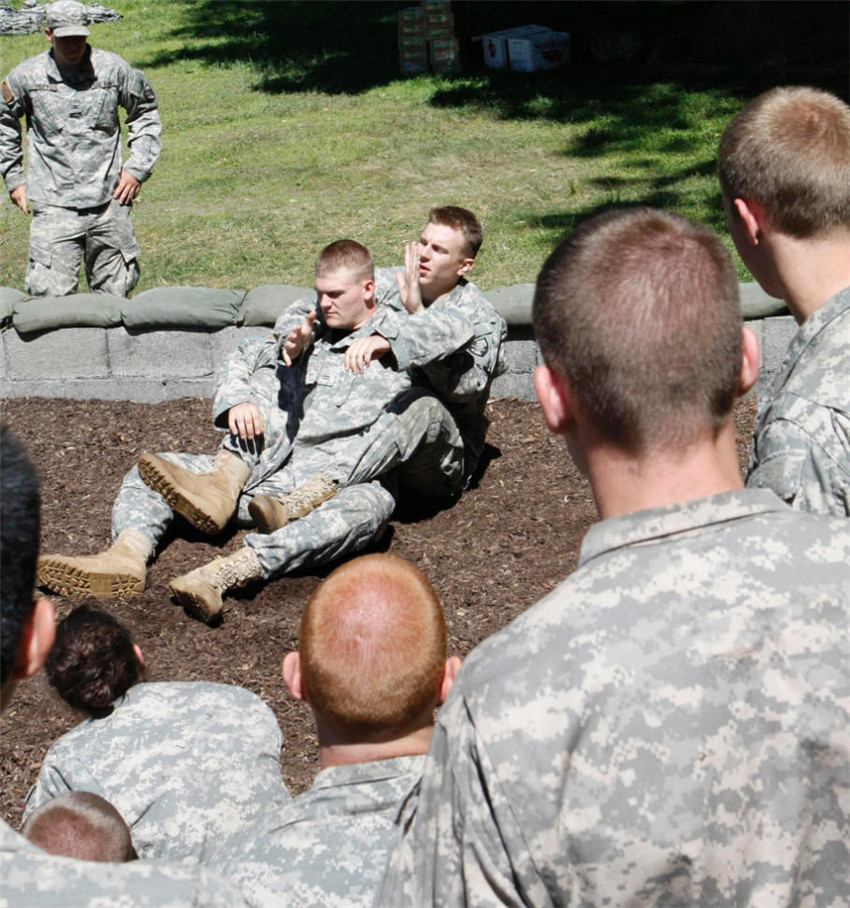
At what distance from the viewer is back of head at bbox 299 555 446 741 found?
2.32m

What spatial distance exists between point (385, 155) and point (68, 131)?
14.6 feet

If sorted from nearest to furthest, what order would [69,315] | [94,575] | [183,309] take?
[94,575] → [183,309] → [69,315]

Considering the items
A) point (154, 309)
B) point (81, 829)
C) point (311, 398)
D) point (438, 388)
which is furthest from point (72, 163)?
point (81, 829)

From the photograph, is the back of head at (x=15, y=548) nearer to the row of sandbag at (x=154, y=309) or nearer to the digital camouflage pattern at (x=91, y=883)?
the digital camouflage pattern at (x=91, y=883)

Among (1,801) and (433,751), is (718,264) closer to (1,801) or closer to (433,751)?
(433,751)

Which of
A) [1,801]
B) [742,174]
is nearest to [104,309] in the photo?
[1,801]

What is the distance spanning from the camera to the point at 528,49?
A: 1383cm

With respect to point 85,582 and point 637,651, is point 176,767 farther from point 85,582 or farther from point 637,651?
point 85,582

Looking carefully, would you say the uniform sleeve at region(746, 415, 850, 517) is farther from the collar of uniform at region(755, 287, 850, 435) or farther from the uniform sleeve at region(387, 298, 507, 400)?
the uniform sleeve at region(387, 298, 507, 400)

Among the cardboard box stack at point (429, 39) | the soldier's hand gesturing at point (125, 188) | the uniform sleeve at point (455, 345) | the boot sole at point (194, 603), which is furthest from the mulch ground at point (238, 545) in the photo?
the cardboard box stack at point (429, 39)

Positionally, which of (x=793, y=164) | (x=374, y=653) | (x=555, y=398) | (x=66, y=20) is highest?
(x=66, y=20)

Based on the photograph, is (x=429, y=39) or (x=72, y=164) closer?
(x=72, y=164)

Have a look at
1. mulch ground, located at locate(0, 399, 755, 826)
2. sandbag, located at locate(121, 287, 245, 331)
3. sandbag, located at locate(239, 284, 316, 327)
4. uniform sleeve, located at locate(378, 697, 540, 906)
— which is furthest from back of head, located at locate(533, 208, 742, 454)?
sandbag, located at locate(121, 287, 245, 331)

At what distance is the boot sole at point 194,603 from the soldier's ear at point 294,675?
236 centimetres
